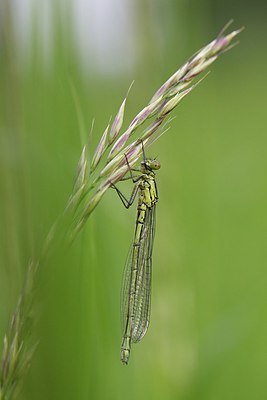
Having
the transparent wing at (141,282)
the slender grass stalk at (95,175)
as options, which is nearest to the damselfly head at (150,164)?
the transparent wing at (141,282)

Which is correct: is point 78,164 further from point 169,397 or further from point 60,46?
point 169,397

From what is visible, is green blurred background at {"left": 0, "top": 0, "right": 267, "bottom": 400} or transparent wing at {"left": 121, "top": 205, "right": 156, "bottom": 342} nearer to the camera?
green blurred background at {"left": 0, "top": 0, "right": 267, "bottom": 400}

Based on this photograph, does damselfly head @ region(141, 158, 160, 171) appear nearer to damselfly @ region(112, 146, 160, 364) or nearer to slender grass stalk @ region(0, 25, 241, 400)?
damselfly @ region(112, 146, 160, 364)

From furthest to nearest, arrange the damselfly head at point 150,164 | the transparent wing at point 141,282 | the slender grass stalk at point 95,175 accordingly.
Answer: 1. the damselfly head at point 150,164
2. the transparent wing at point 141,282
3. the slender grass stalk at point 95,175

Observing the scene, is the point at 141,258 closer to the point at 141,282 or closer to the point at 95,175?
the point at 141,282

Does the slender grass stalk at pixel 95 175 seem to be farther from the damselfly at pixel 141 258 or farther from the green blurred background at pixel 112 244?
the damselfly at pixel 141 258

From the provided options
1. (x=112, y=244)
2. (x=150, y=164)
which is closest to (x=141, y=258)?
(x=150, y=164)

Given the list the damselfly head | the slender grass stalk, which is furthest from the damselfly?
the slender grass stalk
